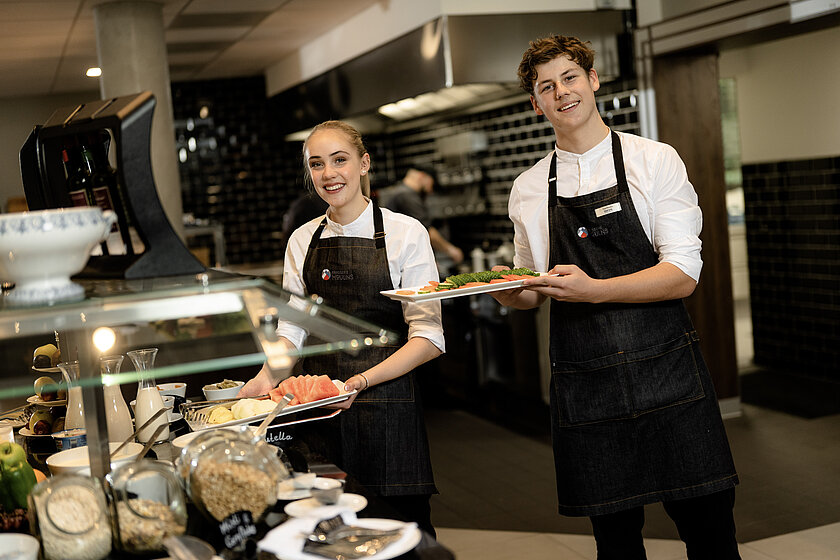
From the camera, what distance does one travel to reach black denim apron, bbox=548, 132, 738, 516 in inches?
90.5

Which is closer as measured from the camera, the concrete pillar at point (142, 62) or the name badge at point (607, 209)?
the name badge at point (607, 209)

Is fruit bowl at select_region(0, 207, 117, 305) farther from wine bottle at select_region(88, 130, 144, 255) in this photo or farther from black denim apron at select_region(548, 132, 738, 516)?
black denim apron at select_region(548, 132, 738, 516)

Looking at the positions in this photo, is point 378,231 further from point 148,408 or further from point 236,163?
point 236,163

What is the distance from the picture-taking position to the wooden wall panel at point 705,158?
4871 mm

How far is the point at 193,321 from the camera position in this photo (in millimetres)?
1312

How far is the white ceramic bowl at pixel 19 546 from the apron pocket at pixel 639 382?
142 centimetres

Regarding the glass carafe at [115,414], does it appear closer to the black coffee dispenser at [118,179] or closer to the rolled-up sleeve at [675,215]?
the black coffee dispenser at [118,179]

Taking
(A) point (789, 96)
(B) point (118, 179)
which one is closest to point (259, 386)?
(B) point (118, 179)

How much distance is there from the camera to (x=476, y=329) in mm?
5801

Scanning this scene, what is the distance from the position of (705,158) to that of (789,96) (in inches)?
57.3

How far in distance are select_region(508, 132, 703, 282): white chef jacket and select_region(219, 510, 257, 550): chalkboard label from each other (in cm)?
130

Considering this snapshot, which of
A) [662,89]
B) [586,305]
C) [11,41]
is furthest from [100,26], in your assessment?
[586,305]

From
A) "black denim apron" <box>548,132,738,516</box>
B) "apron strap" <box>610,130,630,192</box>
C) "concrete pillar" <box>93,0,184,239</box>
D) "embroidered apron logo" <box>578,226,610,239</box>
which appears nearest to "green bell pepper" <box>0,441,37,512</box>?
"black denim apron" <box>548,132,738,516</box>

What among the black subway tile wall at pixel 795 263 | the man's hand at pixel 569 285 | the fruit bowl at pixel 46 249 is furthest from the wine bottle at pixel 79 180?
the black subway tile wall at pixel 795 263
